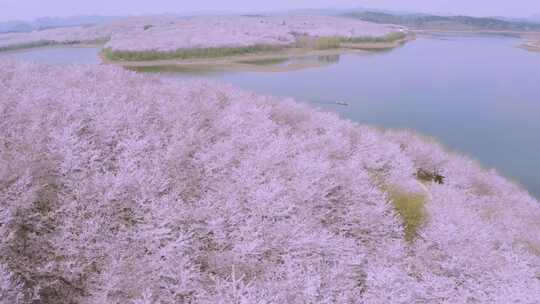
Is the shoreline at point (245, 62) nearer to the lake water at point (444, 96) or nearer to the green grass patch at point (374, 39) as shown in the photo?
the lake water at point (444, 96)

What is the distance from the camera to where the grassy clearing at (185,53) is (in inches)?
1631

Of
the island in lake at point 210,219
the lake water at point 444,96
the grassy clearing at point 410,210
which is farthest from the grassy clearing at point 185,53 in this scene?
the grassy clearing at point 410,210

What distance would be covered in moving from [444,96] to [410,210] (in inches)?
1033

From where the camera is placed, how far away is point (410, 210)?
9.12m

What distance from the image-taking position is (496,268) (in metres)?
7.64

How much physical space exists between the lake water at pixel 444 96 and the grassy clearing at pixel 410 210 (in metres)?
11.8

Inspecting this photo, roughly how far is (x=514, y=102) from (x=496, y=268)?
27901mm

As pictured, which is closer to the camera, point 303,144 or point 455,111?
point 303,144

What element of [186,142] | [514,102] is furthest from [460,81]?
[186,142]

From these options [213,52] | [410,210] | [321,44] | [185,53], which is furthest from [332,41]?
[410,210]

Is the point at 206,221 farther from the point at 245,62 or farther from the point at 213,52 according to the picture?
the point at 213,52

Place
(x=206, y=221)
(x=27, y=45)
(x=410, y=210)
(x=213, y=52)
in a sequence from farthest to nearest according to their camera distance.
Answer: (x=213, y=52)
(x=27, y=45)
(x=410, y=210)
(x=206, y=221)

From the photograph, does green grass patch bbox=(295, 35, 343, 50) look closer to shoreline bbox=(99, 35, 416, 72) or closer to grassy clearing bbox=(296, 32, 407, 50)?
grassy clearing bbox=(296, 32, 407, 50)

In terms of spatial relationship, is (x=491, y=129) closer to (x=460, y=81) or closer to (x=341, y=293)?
(x=460, y=81)
